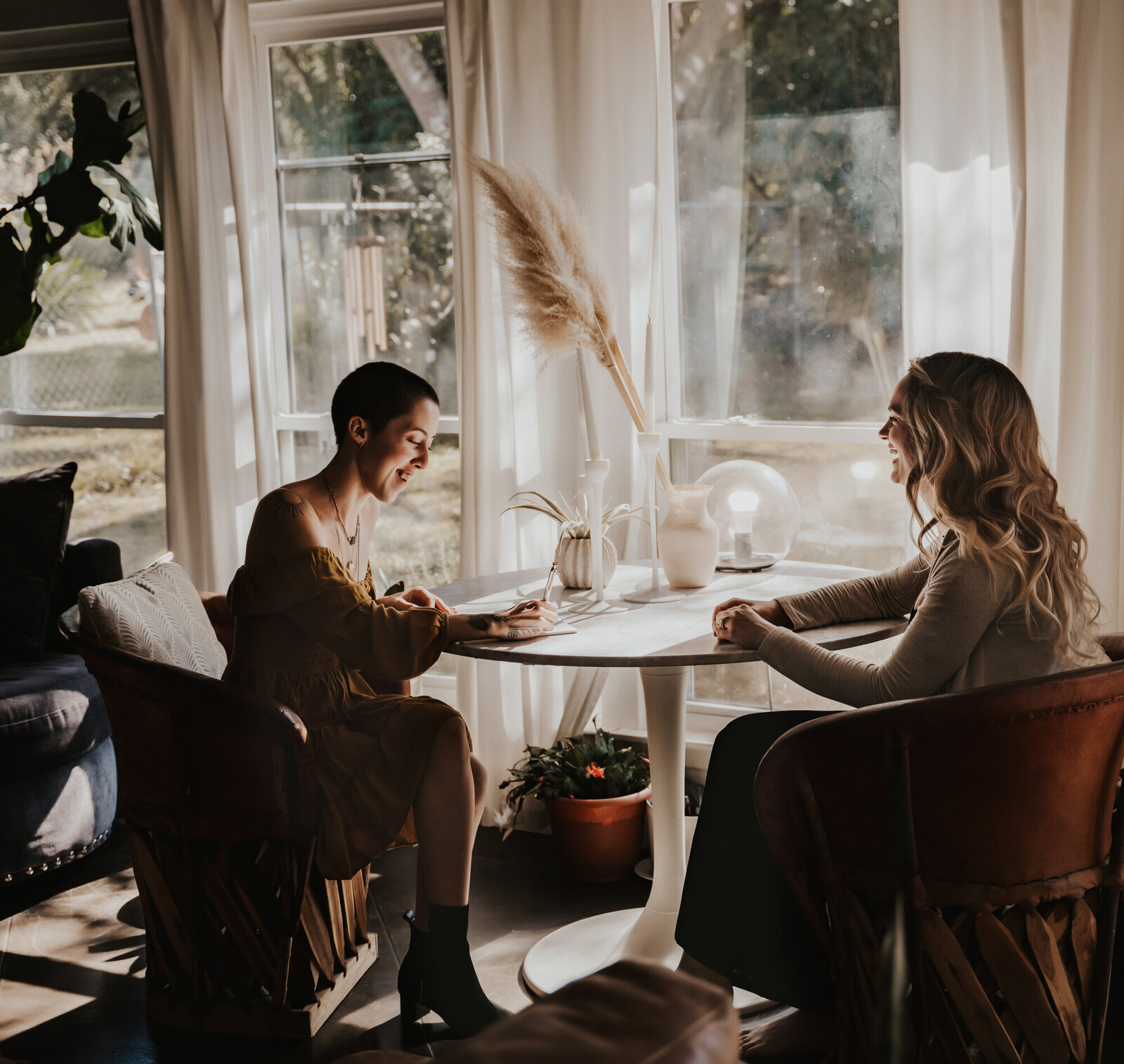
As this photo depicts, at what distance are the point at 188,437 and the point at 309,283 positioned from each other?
60 cm

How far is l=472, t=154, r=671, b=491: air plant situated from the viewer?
2.22 m

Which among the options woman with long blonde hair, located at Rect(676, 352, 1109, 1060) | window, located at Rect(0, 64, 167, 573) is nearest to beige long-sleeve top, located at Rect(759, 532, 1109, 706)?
woman with long blonde hair, located at Rect(676, 352, 1109, 1060)

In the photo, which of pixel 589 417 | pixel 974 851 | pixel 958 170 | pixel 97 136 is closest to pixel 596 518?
pixel 589 417

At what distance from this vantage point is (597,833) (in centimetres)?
270

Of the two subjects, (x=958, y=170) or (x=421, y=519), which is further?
(x=421, y=519)

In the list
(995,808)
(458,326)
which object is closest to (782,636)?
(995,808)

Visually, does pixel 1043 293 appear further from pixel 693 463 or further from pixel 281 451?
pixel 281 451

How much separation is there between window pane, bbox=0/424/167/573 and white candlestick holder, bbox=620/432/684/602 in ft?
7.01

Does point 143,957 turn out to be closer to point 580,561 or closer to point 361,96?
point 580,561

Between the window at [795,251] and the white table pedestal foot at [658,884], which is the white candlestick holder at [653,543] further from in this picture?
the window at [795,251]

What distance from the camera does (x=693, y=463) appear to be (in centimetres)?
309

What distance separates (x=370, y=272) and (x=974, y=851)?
8.29 ft

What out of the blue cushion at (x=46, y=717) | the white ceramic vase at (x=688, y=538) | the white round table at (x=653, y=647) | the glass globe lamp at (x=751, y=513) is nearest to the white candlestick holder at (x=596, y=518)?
the white round table at (x=653, y=647)

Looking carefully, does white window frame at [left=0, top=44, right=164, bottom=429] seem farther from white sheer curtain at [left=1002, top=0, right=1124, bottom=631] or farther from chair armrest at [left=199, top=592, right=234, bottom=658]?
white sheer curtain at [left=1002, top=0, right=1124, bottom=631]
